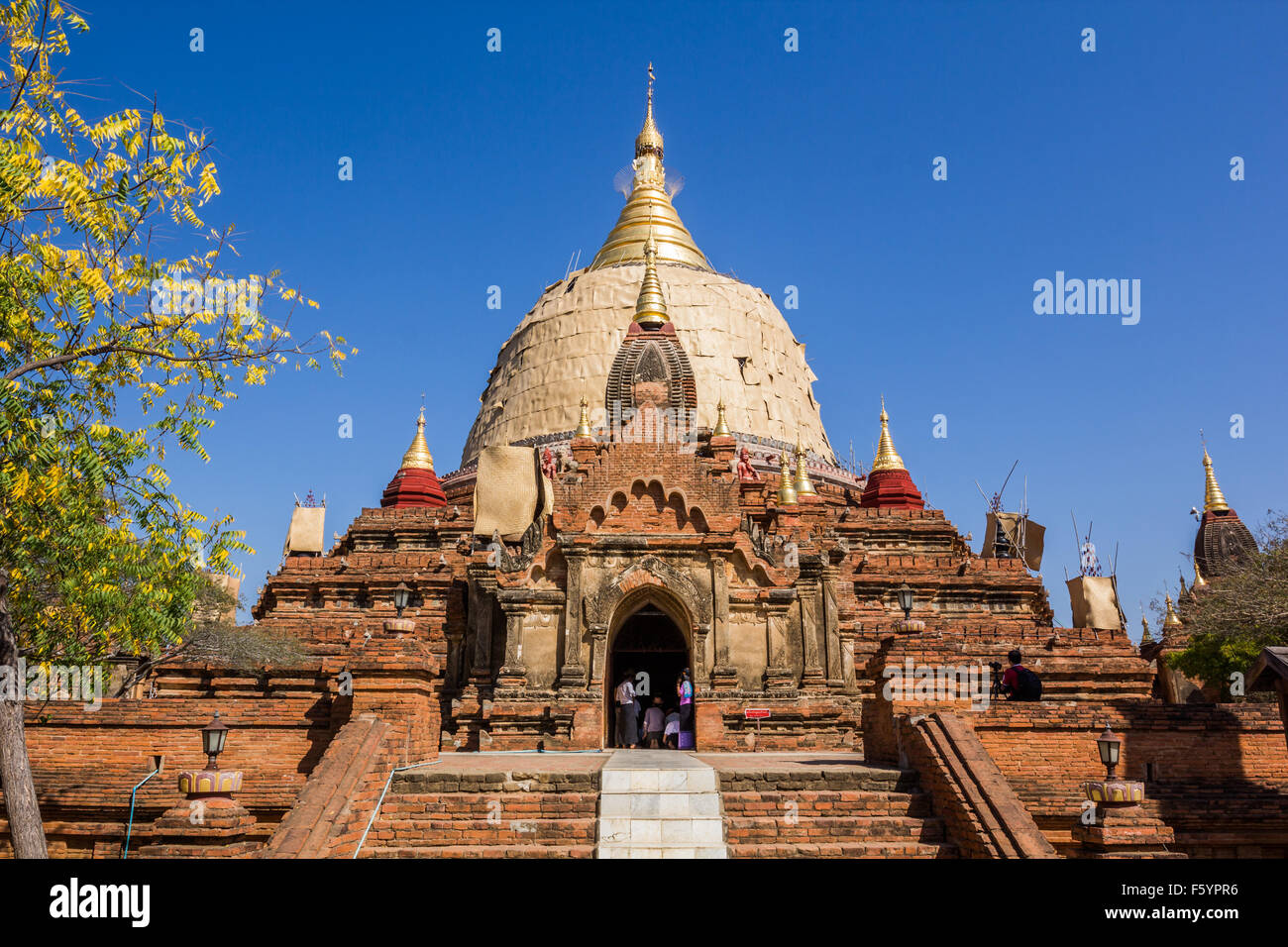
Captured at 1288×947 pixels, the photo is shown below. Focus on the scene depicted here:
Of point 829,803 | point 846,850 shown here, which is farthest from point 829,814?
point 846,850

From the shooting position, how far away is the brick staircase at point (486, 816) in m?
9.77

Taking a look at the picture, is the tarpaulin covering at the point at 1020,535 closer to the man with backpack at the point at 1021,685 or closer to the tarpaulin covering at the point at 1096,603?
the tarpaulin covering at the point at 1096,603

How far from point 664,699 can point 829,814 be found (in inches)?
463

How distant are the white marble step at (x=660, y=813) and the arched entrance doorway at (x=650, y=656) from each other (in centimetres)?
926

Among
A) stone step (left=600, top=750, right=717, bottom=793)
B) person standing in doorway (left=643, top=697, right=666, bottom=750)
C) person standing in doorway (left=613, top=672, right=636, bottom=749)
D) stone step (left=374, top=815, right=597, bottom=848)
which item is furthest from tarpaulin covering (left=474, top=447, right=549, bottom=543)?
stone step (left=374, top=815, right=597, bottom=848)

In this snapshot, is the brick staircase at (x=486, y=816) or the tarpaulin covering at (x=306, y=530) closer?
the brick staircase at (x=486, y=816)

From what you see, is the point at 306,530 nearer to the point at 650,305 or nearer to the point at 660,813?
the point at 650,305

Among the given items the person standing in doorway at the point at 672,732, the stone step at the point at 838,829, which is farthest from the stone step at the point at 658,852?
the person standing in doorway at the point at 672,732

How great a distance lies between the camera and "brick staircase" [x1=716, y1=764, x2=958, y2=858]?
9.99 metres

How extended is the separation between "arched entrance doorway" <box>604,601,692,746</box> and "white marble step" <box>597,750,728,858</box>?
9.26 metres

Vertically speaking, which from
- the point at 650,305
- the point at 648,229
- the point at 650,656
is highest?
the point at 648,229

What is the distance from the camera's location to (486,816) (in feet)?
33.9

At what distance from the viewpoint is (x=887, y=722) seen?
43.2 ft
